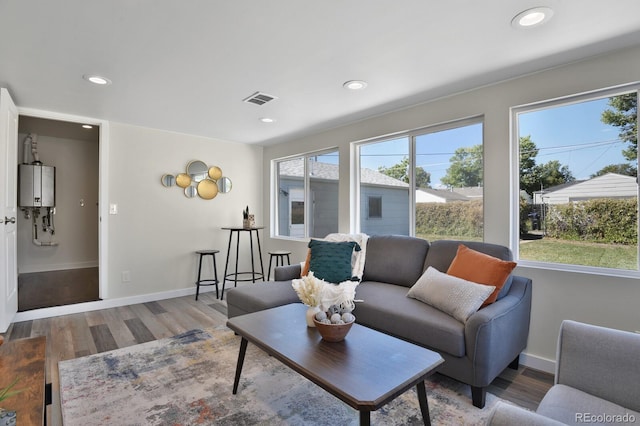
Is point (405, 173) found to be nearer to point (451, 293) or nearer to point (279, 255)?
point (451, 293)

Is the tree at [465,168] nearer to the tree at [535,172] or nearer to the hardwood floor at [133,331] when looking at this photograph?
the tree at [535,172]

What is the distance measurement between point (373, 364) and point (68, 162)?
6.69 m

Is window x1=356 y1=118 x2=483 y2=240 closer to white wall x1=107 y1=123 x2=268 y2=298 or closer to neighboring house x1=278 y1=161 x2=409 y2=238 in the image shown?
neighboring house x1=278 y1=161 x2=409 y2=238

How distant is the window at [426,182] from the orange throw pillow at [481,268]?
0.58 m

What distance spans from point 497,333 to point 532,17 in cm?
183

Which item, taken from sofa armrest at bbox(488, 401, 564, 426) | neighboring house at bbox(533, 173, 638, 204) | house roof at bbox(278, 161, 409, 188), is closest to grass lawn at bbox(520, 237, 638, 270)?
neighboring house at bbox(533, 173, 638, 204)

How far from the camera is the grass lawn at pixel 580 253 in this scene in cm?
220

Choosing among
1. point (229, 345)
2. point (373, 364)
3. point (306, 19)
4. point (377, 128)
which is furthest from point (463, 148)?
point (229, 345)

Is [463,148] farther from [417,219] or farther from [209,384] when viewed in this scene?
[209,384]

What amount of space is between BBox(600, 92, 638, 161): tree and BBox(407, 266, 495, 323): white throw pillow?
4.42 feet

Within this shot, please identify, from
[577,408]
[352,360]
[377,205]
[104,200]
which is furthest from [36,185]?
[577,408]

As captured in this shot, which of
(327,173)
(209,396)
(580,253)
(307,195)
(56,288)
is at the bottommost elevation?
(209,396)

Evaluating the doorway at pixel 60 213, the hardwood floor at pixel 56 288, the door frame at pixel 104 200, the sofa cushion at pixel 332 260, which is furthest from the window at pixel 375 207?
the doorway at pixel 60 213

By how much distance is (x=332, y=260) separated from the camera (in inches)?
121
